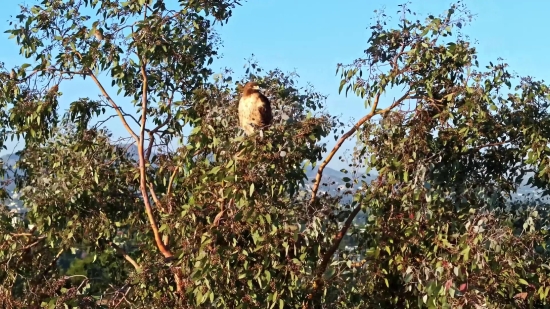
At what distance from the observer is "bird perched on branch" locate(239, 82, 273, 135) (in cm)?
574

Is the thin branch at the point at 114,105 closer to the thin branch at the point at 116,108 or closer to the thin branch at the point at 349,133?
the thin branch at the point at 116,108

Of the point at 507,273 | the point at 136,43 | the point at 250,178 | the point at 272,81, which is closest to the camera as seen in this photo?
the point at 250,178

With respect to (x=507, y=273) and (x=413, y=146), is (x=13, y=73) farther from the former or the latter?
(x=507, y=273)

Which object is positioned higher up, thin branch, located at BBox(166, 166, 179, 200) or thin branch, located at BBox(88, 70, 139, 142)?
thin branch, located at BBox(88, 70, 139, 142)

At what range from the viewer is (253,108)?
5945 mm

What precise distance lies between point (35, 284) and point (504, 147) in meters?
4.10

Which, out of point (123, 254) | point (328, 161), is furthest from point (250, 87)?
point (123, 254)

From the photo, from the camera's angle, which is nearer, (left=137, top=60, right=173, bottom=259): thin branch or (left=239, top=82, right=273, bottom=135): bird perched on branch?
(left=239, top=82, right=273, bottom=135): bird perched on branch

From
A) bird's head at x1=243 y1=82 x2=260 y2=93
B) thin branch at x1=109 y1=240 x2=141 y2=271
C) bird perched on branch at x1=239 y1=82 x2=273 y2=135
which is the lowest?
thin branch at x1=109 y1=240 x2=141 y2=271

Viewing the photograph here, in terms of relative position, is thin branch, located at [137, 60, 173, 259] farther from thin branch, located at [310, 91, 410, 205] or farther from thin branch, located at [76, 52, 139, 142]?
thin branch, located at [310, 91, 410, 205]

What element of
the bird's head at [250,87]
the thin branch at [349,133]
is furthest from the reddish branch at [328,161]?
the bird's head at [250,87]

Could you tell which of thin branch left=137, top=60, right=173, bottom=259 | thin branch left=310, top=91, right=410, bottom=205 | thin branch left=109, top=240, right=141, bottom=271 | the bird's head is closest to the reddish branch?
thin branch left=310, top=91, right=410, bottom=205

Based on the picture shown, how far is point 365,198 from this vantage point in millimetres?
5883

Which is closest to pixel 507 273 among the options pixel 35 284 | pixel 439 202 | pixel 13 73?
pixel 439 202
